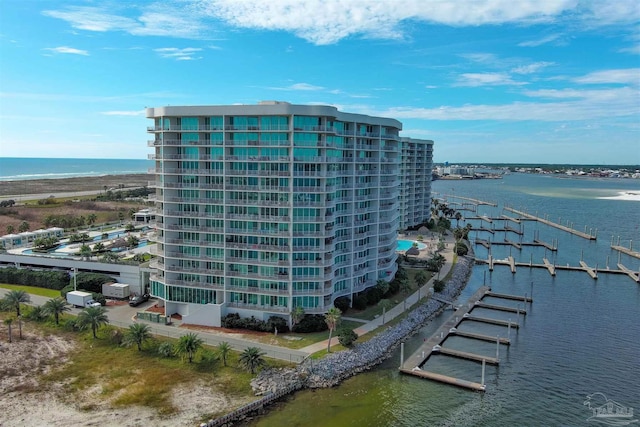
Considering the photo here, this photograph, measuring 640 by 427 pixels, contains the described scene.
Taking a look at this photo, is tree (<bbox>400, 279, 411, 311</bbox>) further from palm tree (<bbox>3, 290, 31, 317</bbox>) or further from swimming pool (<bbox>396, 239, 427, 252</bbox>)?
palm tree (<bbox>3, 290, 31, 317</bbox>)

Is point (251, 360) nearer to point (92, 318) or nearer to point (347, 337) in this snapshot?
point (347, 337)

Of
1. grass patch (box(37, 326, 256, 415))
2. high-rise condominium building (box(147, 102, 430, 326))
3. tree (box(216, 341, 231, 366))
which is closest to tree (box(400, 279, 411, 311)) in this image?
high-rise condominium building (box(147, 102, 430, 326))

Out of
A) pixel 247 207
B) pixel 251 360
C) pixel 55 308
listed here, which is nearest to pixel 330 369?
pixel 251 360

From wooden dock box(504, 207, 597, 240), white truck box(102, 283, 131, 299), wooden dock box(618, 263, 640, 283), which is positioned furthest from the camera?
wooden dock box(504, 207, 597, 240)

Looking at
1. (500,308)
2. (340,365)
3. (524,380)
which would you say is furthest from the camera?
(500,308)

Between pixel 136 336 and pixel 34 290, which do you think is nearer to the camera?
pixel 136 336

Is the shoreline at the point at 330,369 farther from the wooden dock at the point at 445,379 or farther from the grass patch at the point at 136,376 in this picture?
the wooden dock at the point at 445,379
